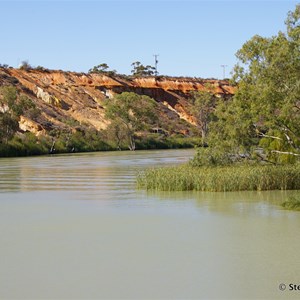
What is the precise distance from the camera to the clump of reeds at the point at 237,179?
21.0 meters

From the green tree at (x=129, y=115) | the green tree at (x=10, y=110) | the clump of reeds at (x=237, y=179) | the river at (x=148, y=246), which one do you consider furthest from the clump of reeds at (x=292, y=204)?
the green tree at (x=129, y=115)

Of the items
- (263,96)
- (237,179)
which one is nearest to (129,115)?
(237,179)

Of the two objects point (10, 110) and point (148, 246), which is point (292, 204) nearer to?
point (148, 246)

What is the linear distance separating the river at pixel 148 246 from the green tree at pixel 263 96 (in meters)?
1.92

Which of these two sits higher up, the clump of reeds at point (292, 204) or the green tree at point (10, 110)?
the green tree at point (10, 110)

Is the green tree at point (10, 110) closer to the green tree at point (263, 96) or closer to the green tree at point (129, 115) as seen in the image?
the green tree at point (129, 115)

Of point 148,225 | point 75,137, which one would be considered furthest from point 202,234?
point 75,137

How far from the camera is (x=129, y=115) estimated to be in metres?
66.2

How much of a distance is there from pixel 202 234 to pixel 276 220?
2493mm

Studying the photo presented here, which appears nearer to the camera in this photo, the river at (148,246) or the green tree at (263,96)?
the river at (148,246)

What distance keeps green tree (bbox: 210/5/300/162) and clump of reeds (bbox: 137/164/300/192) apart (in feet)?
2.51

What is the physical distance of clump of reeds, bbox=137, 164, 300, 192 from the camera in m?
21.0

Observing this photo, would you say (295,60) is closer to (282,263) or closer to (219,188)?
(219,188)

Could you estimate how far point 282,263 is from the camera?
37.6ft
